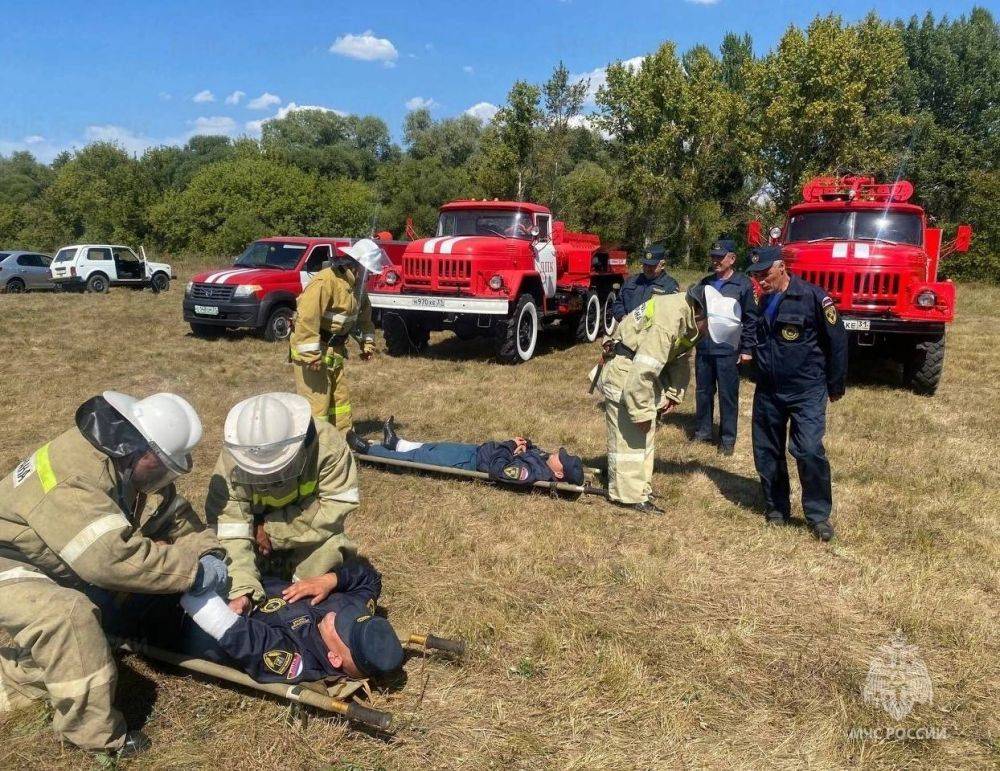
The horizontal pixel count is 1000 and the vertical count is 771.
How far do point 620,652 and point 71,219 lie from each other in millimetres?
56748

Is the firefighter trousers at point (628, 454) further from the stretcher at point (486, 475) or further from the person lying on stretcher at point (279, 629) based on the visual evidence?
the person lying on stretcher at point (279, 629)

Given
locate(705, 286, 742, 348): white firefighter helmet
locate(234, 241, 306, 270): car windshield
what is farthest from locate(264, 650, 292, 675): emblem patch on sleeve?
locate(234, 241, 306, 270): car windshield

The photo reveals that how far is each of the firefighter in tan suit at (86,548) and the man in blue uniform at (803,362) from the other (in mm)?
3285

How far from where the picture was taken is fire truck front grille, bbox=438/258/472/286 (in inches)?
372

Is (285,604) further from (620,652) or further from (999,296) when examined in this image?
(999,296)

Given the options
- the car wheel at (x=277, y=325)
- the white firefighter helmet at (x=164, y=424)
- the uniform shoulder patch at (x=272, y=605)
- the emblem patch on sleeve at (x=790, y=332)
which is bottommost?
the uniform shoulder patch at (x=272, y=605)

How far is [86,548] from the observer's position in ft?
7.93

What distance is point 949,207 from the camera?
3028 centimetres

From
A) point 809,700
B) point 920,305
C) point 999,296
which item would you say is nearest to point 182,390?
point 809,700

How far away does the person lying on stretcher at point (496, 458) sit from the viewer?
5023mm

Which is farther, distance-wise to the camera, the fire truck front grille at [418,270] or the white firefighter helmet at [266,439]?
the fire truck front grille at [418,270]

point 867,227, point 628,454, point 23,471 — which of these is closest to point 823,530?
point 628,454

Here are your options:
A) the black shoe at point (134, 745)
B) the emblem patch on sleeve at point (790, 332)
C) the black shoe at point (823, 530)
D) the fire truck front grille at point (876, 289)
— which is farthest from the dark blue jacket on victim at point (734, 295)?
the black shoe at point (134, 745)

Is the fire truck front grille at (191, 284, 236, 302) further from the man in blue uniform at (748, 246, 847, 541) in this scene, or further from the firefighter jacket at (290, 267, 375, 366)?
the man in blue uniform at (748, 246, 847, 541)
